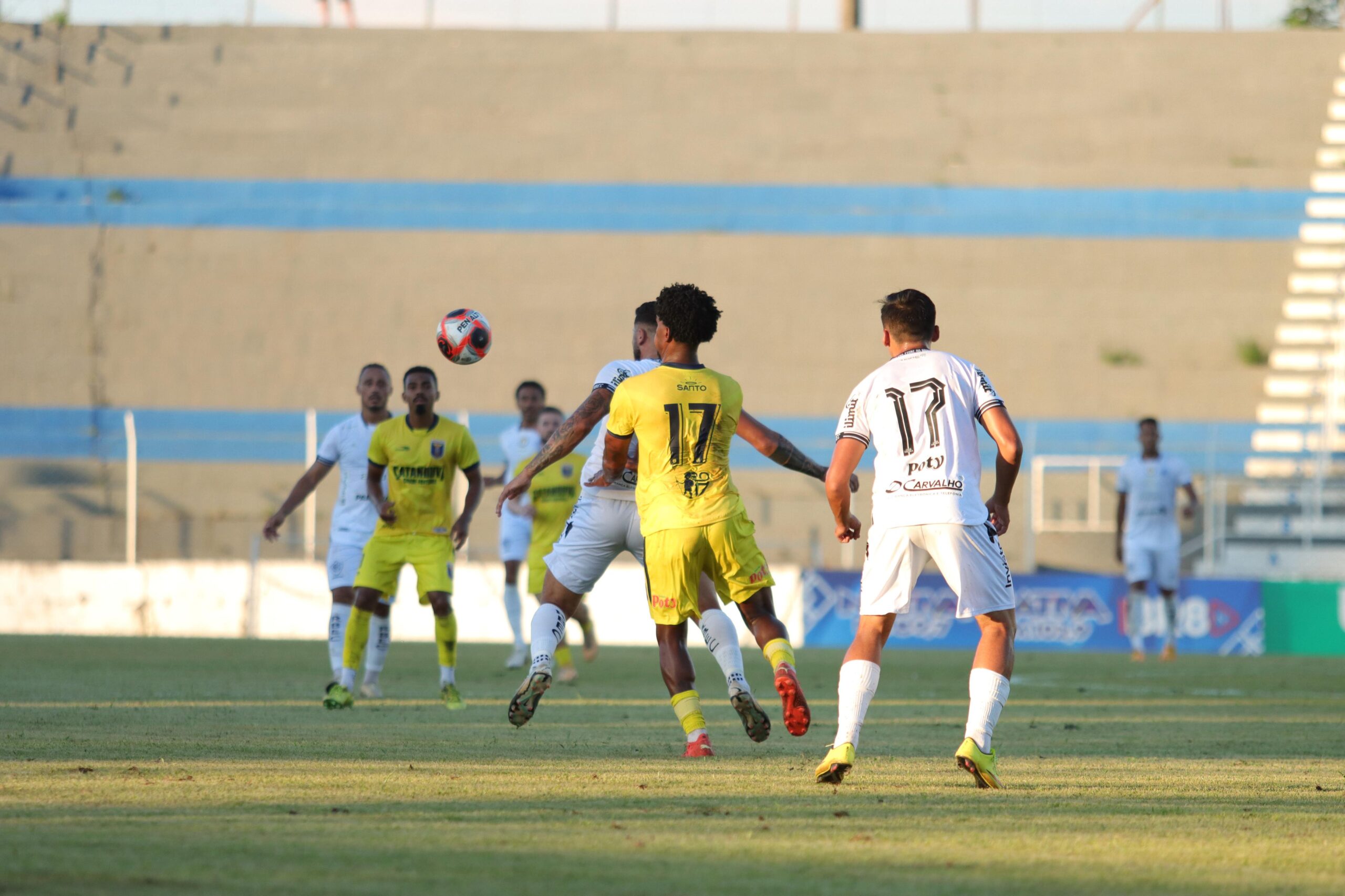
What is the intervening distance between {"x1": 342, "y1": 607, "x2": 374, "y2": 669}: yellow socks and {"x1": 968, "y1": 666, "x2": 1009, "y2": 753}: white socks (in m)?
4.97

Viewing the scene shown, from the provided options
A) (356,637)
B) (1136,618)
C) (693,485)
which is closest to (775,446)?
(693,485)

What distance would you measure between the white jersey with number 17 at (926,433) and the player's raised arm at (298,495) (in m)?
5.50

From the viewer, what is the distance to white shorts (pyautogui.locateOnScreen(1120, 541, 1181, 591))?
1723 cm

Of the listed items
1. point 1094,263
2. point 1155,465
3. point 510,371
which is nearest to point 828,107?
point 1094,263

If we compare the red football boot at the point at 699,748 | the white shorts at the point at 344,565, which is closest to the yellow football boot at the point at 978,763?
the red football boot at the point at 699,748

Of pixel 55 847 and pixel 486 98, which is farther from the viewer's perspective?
pixel 486 98

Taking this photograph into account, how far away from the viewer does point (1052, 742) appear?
8133mm

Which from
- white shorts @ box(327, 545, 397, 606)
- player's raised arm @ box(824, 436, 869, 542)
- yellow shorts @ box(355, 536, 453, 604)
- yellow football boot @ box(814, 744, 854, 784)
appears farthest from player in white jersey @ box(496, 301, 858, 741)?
white shorts @ box(327, 545, 397, 606)

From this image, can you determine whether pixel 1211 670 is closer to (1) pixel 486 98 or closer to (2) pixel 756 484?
(2) pixel 756 484

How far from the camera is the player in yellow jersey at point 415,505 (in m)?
9.97

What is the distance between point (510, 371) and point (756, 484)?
5.66 m

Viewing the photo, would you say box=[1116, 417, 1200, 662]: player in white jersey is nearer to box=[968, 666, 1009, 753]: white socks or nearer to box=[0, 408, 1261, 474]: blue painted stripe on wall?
box=[0, 408, 1261, 474]: blue painted stripe on wall

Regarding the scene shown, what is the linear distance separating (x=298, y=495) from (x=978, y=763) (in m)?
6.30

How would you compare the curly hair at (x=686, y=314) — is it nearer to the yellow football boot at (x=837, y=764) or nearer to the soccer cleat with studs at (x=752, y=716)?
the soccer cleat with studs at (x=752, y=716)
